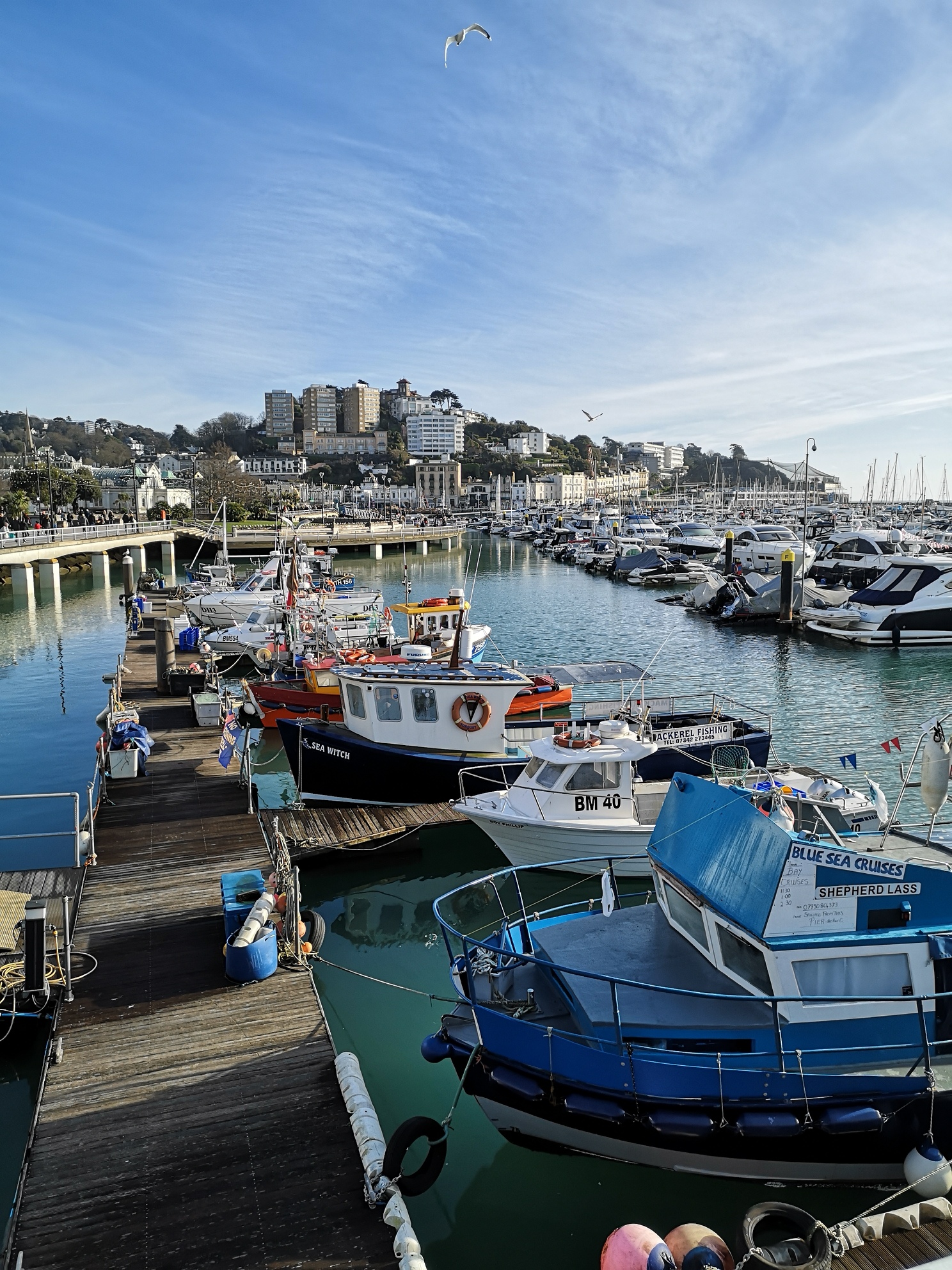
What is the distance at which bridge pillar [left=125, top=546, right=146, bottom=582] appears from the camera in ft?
219

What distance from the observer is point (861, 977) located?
7.38m

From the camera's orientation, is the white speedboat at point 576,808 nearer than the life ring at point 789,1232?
No

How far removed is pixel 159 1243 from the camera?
602cm

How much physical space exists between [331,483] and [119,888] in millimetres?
191984

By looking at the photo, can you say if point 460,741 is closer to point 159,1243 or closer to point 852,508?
point 159,1243

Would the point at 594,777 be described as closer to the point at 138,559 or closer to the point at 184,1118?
the point at 184,1118

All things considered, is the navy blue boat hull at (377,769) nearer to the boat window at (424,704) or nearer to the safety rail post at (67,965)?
the boat window at (424,704)

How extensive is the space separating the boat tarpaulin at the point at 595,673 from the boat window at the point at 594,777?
7.57 meters

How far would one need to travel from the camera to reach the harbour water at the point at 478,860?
24.3 ft

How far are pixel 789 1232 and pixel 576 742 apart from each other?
7.48m

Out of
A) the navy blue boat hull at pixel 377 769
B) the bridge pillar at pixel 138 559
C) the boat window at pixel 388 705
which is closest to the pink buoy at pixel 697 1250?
the navy blue boat hull at pixel 377 769

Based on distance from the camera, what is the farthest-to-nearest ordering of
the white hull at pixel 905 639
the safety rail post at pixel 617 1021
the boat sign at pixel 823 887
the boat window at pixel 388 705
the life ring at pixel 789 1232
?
the white hull at pixel 905 639, the boat window at pixel 388 705, the boat sign at pixel 823 887, the safety rail post at pixel 617 1021, the life ring at pixel 789 1232

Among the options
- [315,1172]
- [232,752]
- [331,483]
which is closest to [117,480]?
[331,483]

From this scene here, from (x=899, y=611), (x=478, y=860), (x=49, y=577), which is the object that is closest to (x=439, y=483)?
(x=49, y=577)
